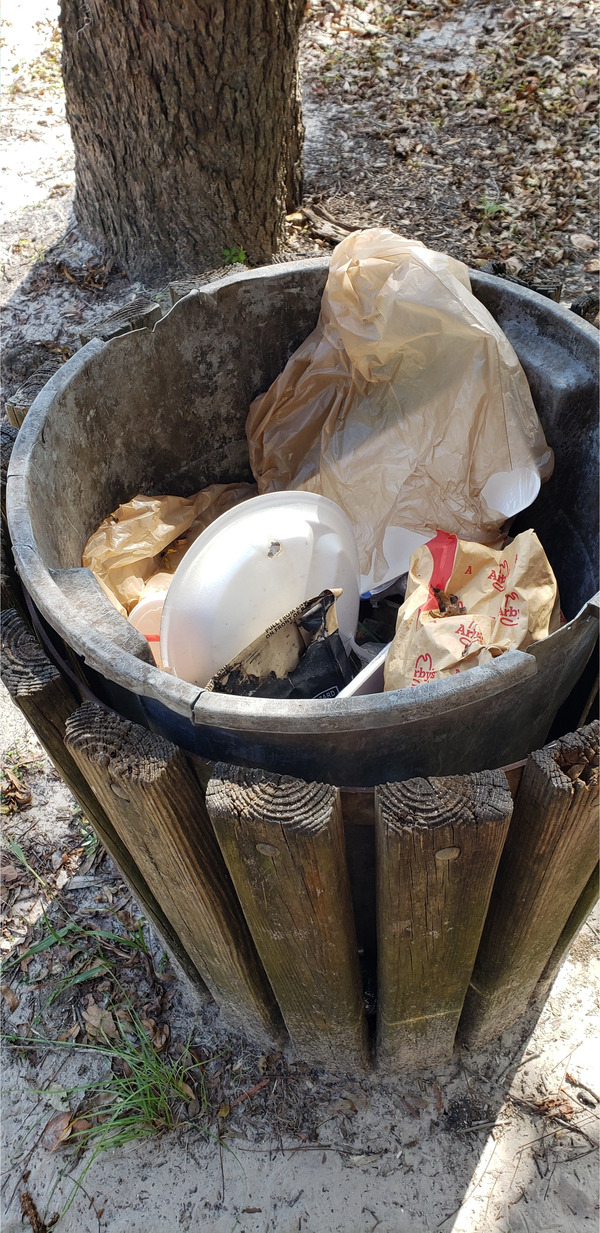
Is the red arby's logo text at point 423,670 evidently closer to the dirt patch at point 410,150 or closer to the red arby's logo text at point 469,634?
the red arby's logo text at point 469,634

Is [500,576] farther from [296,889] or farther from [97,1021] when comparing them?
[97,1021]

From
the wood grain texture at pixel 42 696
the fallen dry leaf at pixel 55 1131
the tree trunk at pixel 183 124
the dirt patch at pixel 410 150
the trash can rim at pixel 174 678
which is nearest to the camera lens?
the trash can rim at pixel 174 678

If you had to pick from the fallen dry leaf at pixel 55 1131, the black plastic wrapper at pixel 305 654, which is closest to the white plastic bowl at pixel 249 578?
the black plastic wrapper at pixel 305 654

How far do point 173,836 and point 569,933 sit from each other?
2.97 ft

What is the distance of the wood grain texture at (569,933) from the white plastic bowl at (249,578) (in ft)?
2.21

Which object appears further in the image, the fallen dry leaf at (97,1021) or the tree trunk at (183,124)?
the tree trunk at (183,124)

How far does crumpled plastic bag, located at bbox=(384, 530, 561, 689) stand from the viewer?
142 cm

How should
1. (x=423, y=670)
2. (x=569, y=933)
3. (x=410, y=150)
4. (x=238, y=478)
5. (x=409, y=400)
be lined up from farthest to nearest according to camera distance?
(x=410, y=150)
(x=238, y=478)
(x=409, y=400)
(x=569, y=933)
(x=423, y=670)

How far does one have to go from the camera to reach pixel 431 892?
4.12 ft

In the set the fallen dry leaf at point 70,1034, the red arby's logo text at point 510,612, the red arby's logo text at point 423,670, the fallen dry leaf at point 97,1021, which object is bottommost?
the fallen dry leaf at point 70,1034

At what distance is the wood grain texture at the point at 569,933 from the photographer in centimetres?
155

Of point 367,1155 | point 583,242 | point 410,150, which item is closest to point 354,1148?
point 367,1155

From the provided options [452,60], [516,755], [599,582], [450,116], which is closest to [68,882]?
[516,755]

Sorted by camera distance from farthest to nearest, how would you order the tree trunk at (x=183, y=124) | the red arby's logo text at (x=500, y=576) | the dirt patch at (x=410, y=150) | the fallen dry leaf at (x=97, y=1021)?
the dirt patch at (x=410, y=150) < the tree trunk at (x=183, y=124) < the fallen dry leaf at (x=97, y=1021) < the red arby's logo text at (x=500, y=576)
